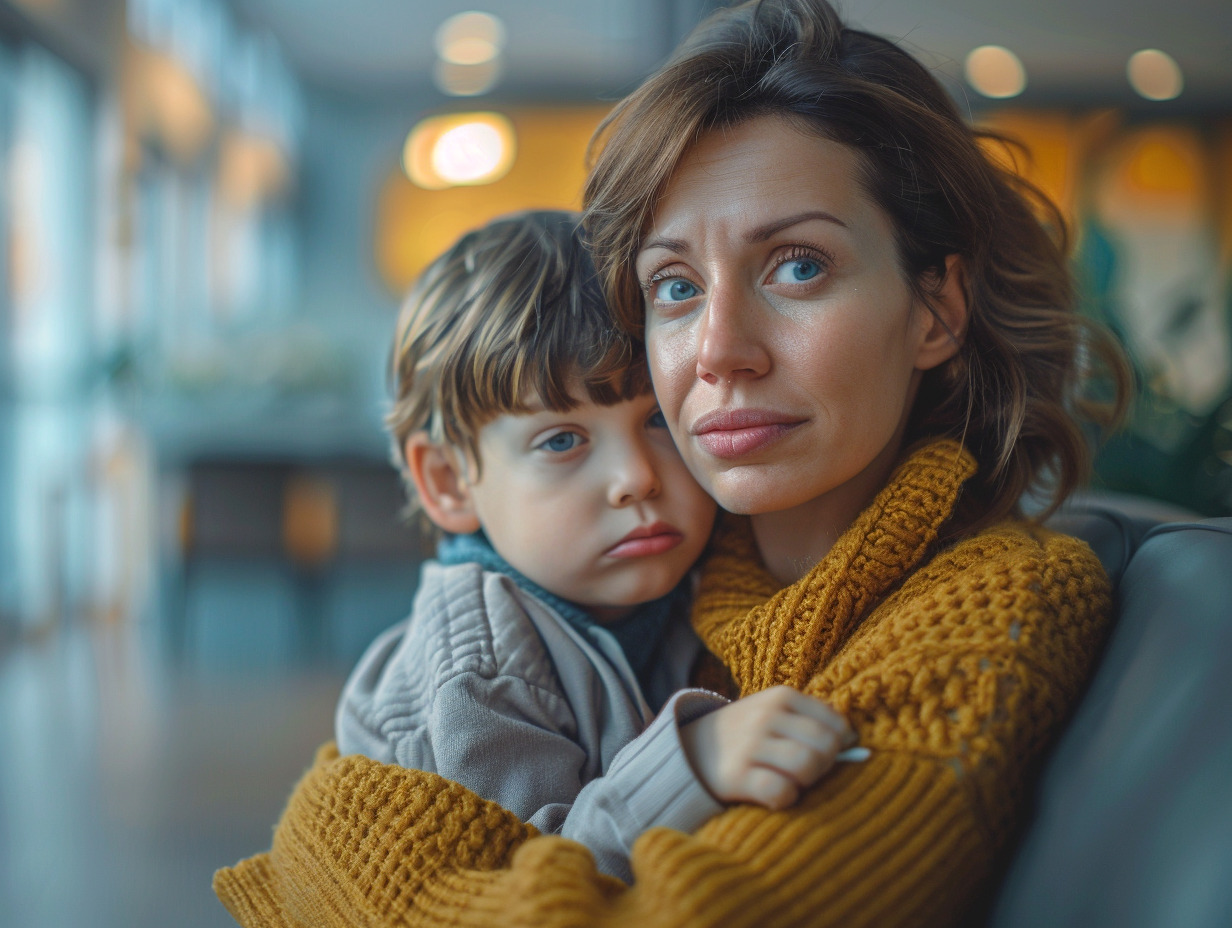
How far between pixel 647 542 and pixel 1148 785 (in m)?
0.52

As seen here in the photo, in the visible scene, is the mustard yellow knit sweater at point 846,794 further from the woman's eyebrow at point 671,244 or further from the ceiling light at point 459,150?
the ceiling light at point 459,150

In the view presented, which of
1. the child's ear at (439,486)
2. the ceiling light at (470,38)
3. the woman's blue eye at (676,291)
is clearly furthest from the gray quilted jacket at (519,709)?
the ceiling light at (470,38)

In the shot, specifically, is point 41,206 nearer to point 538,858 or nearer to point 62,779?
point 62,779

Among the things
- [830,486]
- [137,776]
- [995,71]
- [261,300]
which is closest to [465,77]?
[261,300]

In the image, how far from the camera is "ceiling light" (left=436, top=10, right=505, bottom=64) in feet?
28.2

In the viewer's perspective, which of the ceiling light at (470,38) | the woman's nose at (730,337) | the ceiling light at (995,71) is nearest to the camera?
the woman's nose at (730,337)

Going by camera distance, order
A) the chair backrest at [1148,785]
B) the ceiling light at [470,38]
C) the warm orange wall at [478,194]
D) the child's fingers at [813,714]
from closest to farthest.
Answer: the chair backrest at [1148,785] < the child's fingers at [813,714] < the ceiling light at [470,38] < the warm orange wall at [478,194]

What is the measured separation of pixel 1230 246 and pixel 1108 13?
4.38 meters

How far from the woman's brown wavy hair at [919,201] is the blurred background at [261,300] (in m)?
0.19

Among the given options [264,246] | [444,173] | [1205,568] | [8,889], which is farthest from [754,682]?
[264,246]

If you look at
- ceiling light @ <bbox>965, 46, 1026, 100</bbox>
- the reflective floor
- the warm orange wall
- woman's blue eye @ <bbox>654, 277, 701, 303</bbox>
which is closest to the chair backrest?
woman's blue eye @ <bbox>654, 277, 701, 303</bbox>

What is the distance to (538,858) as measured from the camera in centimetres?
67

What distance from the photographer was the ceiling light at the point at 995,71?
526cm

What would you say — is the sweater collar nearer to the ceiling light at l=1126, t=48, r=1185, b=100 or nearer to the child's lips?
the child's lips
